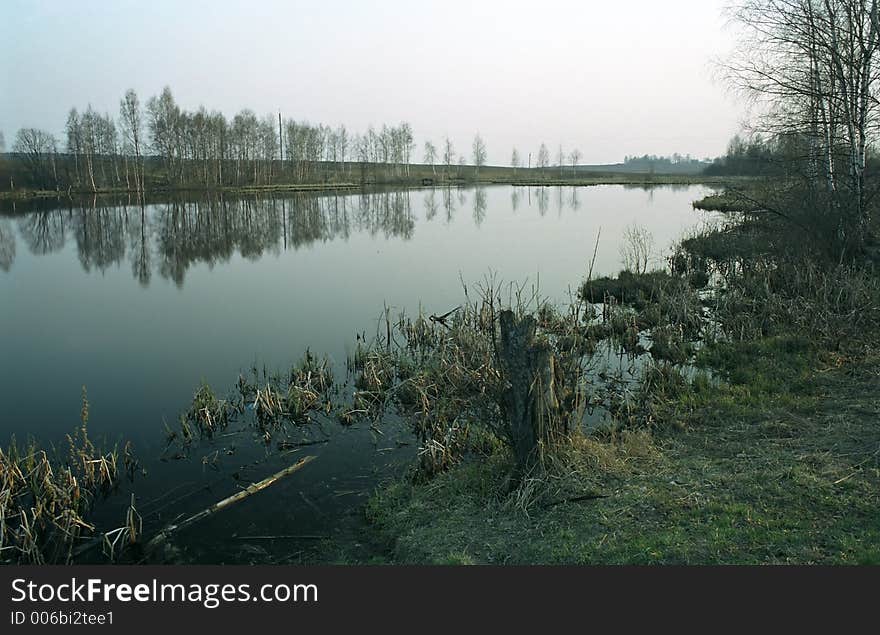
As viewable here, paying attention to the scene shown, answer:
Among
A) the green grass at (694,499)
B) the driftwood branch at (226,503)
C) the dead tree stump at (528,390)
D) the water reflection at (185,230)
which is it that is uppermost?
the water reflection at (185,230)

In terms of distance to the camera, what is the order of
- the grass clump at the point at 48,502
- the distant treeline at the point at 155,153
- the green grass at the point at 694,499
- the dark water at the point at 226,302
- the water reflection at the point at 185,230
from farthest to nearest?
1. the distant treeline at the point at 155,153
2. the water reflection at the point at 185,230
3. the dark water at the point at 226,302
4. the grass clump at the point at 48,502
5. the green grass at the point at 694,499

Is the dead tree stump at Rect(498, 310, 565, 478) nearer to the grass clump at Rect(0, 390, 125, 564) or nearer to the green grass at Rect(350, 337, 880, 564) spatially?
the green grass at Rect(350, 337, 880, 564)

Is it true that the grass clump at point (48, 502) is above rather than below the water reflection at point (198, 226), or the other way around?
below

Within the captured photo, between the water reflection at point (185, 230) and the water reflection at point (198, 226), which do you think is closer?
the water reflection at point (185, 230)

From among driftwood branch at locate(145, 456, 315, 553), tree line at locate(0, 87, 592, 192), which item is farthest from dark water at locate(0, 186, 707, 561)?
tree line at locate(0, 87, 592, 192)

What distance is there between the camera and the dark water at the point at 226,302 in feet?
24.2

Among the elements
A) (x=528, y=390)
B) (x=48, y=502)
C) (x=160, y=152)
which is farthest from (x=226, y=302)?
(x=160, y=152)

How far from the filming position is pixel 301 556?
564cm

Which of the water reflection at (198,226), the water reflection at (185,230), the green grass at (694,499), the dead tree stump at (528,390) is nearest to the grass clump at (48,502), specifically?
the green grass at (694,499)

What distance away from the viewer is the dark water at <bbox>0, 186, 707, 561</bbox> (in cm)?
738

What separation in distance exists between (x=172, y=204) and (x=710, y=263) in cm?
4540

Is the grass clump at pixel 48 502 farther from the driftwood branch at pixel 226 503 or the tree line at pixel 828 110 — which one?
the tree line at pixel 828 110

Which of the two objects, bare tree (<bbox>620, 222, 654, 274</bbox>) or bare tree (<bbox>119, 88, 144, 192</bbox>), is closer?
bare tree (<bbox>620, 222, 654, 274</bbox>)

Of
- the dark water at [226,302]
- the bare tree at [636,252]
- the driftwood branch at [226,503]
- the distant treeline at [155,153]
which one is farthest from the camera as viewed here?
the distant treeline at [155,153]
